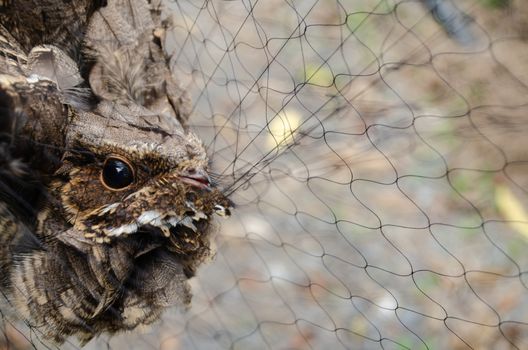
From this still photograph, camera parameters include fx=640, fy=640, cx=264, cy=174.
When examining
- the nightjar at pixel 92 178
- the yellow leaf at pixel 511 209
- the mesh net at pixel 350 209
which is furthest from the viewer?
the yellow leaf at pixel 511 209

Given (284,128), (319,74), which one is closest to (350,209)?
(319,74)

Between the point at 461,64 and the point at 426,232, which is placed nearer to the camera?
the point at 461,64

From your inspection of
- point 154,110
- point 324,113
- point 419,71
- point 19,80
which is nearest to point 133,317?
point 154,110

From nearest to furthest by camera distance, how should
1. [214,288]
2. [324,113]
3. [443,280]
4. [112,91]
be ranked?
[112,91], [324,113], [443,280], [214,288]

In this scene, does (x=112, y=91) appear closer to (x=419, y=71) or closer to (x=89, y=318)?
(x=89, y=318)

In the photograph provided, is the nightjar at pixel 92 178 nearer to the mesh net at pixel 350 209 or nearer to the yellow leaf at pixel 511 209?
the mesh net at pixel 350 209

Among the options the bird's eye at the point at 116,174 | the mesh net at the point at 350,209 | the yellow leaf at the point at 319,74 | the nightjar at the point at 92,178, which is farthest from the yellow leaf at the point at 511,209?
the bird's eye at the point at 116,174

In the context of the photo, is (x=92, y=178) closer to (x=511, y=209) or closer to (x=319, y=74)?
(x=319, y=74)
